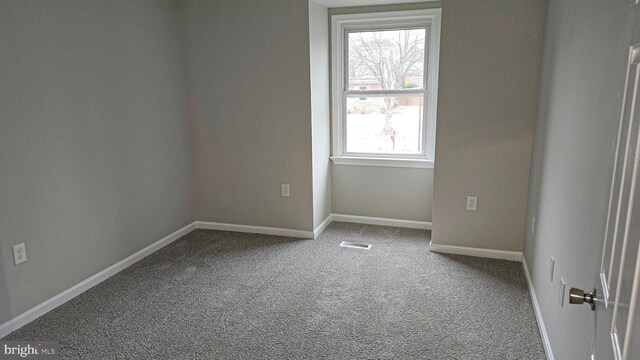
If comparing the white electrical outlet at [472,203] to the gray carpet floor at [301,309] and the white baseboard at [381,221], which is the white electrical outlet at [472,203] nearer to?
the gray carpet floor at [301,309]

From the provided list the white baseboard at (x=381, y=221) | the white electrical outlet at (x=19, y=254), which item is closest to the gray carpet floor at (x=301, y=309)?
the white electrical outlet at (x=19, y=254)

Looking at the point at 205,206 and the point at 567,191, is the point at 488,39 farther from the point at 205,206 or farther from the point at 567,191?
the point at 205,206

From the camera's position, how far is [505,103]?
3143 millimetres

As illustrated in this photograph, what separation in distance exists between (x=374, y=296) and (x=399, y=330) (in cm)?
42

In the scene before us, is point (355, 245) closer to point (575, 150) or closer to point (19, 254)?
point (575, 150)

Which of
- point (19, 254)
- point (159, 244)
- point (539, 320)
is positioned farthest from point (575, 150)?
point (159, 244)

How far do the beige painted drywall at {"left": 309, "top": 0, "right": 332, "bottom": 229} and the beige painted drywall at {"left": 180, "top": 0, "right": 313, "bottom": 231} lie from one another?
0.08m

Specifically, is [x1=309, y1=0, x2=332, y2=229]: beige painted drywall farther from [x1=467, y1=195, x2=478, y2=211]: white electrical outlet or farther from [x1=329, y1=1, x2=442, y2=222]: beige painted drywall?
[x1=467, y1=195, x2=478, y2=211]: white electrical outlet

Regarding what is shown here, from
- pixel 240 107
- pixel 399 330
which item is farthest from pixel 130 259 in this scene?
pixel 399 330

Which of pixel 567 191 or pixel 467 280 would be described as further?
pixel 467 280

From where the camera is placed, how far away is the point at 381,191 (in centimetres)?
423

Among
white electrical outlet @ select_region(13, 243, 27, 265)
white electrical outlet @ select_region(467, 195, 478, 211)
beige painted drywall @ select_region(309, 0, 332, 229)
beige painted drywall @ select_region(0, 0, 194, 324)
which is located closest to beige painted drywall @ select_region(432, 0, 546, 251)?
white electrical outlet @ select_region(467, 195, 478, 211)

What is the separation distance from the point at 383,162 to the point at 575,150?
7.67 ft

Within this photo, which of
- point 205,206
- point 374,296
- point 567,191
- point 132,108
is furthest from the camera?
point 205,206
